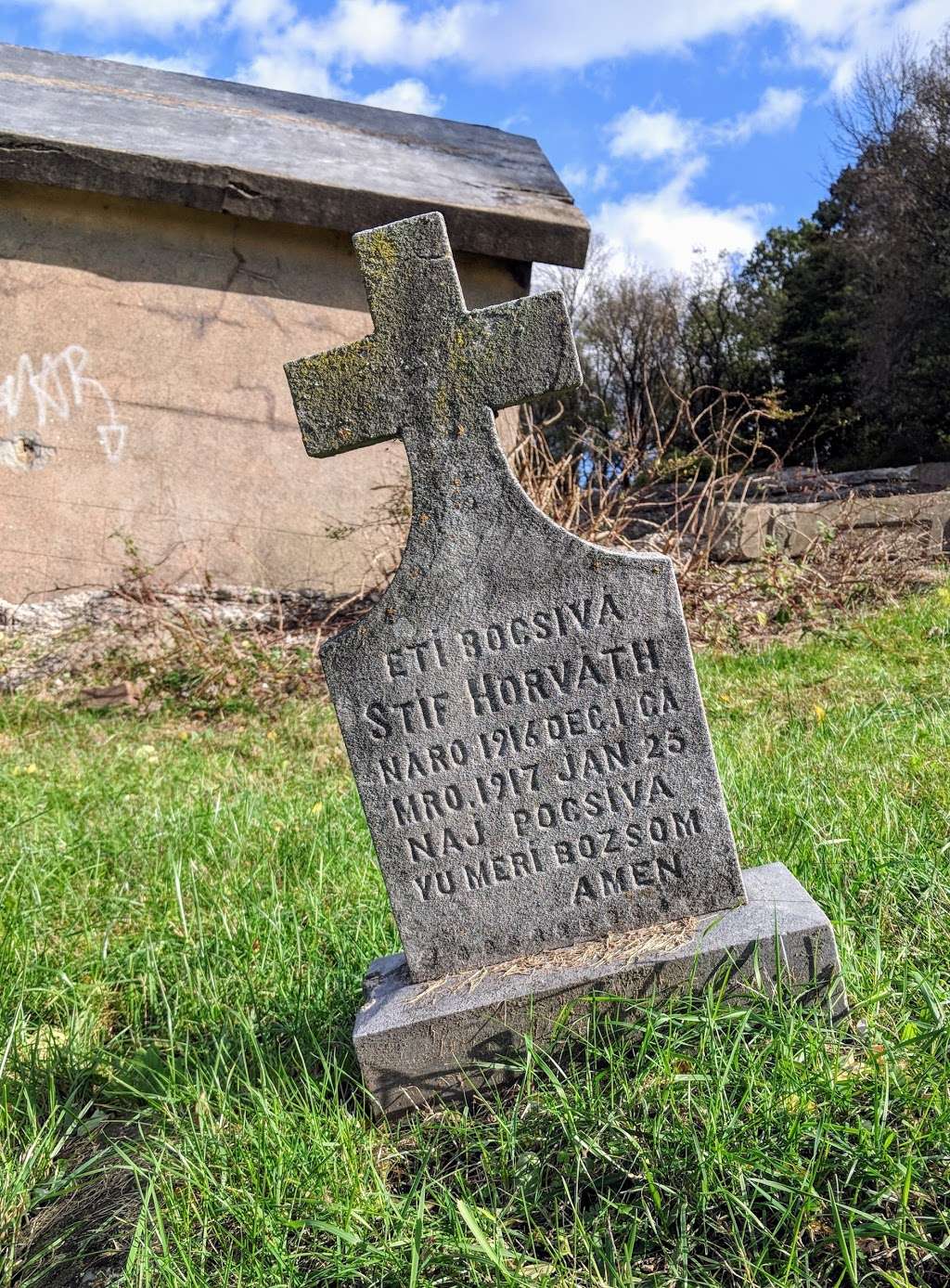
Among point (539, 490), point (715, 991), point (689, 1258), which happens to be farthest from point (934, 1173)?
point (539, 490)

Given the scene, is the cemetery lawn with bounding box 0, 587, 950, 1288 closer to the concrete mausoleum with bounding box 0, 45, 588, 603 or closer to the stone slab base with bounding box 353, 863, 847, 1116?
the stone slab base with bounding box 353, 863, 847, 1116

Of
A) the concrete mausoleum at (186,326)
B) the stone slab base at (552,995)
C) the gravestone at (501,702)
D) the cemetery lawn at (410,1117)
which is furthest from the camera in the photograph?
the concrete mausoleum at (186,326)

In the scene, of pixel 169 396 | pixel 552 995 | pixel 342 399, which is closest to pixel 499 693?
pixel 552 995

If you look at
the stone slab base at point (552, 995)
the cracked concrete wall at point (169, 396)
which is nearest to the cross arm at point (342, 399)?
the stone slab base at point (552, 995)

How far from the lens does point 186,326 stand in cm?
673

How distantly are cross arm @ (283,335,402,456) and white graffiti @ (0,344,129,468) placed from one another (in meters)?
4.78

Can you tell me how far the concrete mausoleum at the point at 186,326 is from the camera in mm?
6488

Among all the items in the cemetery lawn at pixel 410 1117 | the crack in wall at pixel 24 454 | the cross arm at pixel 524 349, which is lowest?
the cemetery lawn at pixel 410 1117

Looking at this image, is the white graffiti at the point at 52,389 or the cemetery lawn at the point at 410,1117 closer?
the cemetery lawn at the point at 410,1117

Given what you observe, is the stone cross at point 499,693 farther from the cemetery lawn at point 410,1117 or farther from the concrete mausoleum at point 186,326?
the concrete mausoleum at point 186,326

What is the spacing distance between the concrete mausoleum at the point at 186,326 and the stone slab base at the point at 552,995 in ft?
14.9

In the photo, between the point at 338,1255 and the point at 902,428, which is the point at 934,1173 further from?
the point at 902,428

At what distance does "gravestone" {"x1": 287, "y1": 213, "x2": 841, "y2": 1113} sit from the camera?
2.26m

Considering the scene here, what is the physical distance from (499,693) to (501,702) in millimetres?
19
